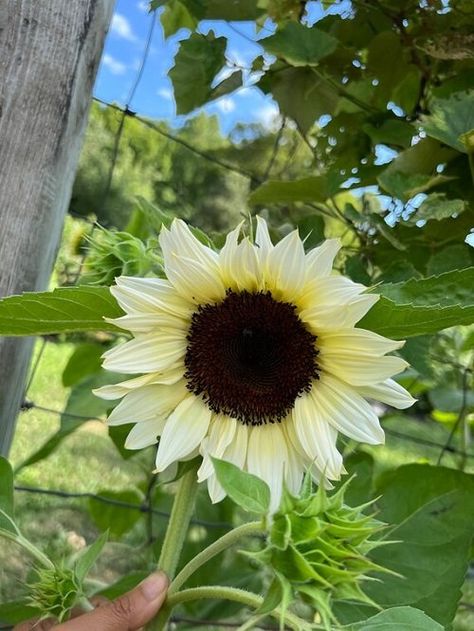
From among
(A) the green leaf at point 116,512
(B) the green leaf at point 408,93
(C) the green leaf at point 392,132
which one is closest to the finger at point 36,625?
(A) the green leaf at point 116,512

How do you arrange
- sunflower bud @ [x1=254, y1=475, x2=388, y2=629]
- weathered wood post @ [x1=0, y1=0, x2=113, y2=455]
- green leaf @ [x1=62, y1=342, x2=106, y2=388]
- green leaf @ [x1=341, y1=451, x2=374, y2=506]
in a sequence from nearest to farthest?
sunflower bud @ [x1=254, y1=475, x2=388, y2=629] < weathered wood post @ [x1=0, y1=0, x2=113, y2=455] < green leaf @ [x1=341, y1=451, x2=374, y2=506] < green leaf @ [x1=62, y1=342, x2=106, y2=388]

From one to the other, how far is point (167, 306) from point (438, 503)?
34 cm

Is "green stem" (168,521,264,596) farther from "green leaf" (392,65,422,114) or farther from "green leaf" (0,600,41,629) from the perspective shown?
"green leaf" (392,65,422,114)

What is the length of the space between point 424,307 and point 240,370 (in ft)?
0.48

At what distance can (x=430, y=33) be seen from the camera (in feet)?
2.45

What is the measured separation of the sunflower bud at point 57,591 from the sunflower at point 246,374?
0.10 meters

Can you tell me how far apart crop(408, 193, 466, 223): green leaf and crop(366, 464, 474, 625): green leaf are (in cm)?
23

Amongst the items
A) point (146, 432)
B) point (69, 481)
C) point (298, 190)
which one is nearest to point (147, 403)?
point (146, 432)

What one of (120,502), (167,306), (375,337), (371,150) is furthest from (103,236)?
(120,502)

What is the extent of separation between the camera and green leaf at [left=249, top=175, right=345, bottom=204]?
705 millimetres

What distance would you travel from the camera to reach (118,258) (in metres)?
0.55

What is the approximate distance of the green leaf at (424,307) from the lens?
1.40ft

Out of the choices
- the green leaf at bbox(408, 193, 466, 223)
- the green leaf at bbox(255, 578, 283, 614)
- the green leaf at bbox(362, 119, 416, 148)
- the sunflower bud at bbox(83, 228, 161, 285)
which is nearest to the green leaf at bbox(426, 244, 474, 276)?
the green leaf at bbox(408, 193, 466, 223)

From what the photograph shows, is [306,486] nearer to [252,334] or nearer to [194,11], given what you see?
[252,334]
